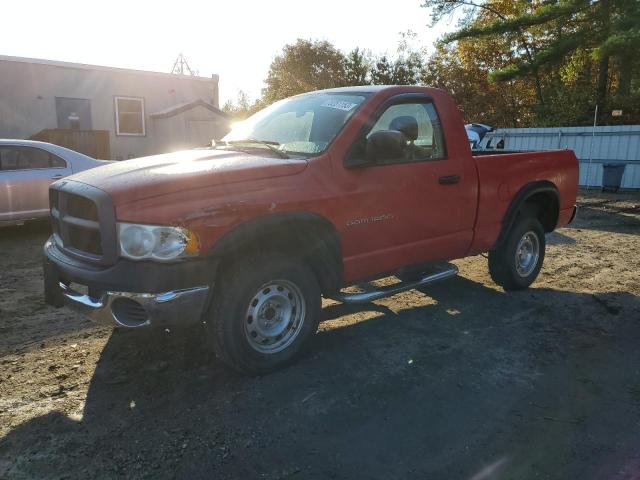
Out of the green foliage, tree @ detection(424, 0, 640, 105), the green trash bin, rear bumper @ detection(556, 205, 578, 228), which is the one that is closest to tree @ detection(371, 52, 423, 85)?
the green foliage

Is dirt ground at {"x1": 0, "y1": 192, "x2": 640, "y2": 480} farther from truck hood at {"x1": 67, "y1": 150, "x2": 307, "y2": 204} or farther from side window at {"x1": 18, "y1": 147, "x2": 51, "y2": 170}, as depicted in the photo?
side window at {"x1": 18, "y1": 147, "x2": 51, "y2": 170}

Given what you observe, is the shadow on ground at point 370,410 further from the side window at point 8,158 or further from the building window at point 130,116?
the building window at point 130,116

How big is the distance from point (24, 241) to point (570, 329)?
8010 millimetres

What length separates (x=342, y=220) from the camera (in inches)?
149

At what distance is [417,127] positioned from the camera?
173 inches

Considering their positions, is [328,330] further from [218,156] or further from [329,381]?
[218,156]

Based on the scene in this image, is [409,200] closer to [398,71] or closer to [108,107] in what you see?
[108,107]

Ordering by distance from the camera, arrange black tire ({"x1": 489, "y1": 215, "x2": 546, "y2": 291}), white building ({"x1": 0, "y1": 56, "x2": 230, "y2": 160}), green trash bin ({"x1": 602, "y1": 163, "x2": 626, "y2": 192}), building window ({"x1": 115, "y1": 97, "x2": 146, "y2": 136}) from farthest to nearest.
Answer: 1. building window ({"x1": 115, "y1": 97, "x2": 146, "y2": 136})
2. white building ({"x1": 0, "y1": 56, "x2": 230, "y2": 160})
3. green trash bin ({"x1": 602, "y1": 163, "x2": 626, "y2": 192})
4. black tire ({"x1": 489, "y1": 215, "x2": 546, "y2": 291})

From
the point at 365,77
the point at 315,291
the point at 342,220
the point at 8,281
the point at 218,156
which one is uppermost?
the point at 365,77

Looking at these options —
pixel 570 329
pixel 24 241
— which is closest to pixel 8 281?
pixel 24 241

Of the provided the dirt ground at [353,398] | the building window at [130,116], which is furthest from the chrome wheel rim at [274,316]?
the building window at [130,116]

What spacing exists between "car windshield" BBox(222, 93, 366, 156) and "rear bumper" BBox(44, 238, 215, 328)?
4.47ft

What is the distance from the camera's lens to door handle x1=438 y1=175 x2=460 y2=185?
4453mm

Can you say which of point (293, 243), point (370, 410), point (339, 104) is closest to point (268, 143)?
point (339, 104)
